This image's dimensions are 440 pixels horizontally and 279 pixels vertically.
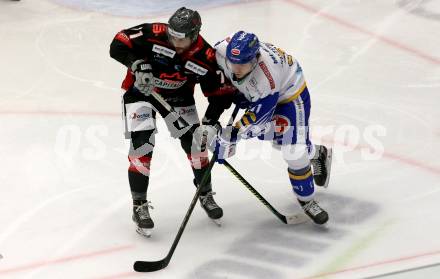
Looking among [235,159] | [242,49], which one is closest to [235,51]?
[242,49]

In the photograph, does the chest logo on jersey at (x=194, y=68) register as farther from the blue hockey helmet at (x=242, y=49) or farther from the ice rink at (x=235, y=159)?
the ice rink at (x=235, y=159)

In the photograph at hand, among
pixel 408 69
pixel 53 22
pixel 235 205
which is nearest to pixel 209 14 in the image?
pixel 53 22

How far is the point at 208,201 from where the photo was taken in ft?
14.6

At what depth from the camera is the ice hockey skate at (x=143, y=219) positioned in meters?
4.26

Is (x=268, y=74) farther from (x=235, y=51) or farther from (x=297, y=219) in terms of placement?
(x=297, y=219)

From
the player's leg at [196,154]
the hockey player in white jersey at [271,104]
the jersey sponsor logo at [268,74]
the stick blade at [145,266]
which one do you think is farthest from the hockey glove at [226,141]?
the stick blade at [145,266]

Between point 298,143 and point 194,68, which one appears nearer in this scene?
point 194,68

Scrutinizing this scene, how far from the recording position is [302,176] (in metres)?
4.31

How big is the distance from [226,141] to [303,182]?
504 millimetres

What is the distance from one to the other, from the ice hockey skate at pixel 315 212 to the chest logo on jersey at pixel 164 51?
105 cm

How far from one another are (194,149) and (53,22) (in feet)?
10.8

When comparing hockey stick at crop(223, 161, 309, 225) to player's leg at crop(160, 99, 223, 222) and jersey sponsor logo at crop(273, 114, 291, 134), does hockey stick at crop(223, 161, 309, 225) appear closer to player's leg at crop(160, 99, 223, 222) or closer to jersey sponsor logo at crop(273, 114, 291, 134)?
player's leg at crop(160, 99, 223, 222)

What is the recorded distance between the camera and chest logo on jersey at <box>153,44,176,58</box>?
4.05 meters

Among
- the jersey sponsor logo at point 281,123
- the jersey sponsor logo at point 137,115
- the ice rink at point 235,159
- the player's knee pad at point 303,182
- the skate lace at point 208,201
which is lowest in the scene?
the ice rink at point 235,159
